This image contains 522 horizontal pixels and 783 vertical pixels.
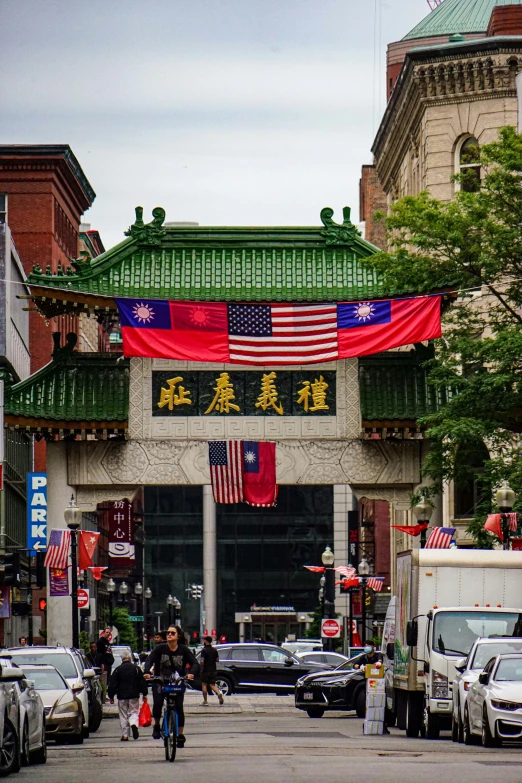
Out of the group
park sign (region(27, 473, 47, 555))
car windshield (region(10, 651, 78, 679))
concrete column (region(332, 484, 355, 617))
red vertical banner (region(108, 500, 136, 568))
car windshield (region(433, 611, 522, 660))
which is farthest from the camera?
concrete column (region(332, 484, 355, 617))

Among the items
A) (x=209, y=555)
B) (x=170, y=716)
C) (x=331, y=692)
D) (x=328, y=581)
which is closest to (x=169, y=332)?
(x=331, y=692)

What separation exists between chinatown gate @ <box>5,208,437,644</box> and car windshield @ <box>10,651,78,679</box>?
29.8 ft

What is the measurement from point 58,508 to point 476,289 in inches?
441

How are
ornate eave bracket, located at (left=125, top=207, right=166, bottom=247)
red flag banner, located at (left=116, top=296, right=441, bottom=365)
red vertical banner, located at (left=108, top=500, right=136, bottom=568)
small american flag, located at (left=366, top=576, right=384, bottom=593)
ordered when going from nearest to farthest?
red flag banner, located at (left=116, top=296, right=441, bottom=365) → ornate eave bracket, located at (left=125, top=207, right=166, bottom=247) → small american flag, located at (left=366, top=576, right=384, bottom=593) → red vertical banner, located at (left=108, top=500, right=136, bottom=568)

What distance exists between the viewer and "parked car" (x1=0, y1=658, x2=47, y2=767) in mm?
19812

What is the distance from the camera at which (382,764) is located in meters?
19.5

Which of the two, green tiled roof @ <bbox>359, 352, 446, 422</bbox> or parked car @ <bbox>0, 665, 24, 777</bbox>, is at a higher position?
green tiled roof @ <bbox>359, 352, 446, 422</bbox>

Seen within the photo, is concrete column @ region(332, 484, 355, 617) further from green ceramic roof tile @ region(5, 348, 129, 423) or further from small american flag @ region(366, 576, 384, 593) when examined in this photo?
green ceramic roof tile @ region(5, 348, 129, 423)

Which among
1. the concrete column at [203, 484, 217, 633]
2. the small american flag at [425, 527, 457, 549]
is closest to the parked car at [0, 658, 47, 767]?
the small american flag at [425, 527, 457, 549]

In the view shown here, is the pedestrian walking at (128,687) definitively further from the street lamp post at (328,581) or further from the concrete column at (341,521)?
the concrete column at (341,521)

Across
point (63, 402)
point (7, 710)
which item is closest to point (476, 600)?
point (7, 710)

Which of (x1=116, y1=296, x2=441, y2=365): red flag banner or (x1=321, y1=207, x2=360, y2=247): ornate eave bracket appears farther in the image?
(x1=321, y1=207, x2=360, y2=247): ornate eave bracket

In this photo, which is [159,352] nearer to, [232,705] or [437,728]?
[232,705]

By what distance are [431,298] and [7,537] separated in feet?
104
